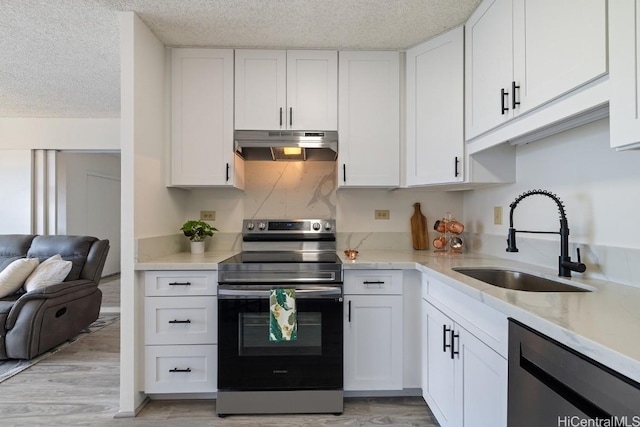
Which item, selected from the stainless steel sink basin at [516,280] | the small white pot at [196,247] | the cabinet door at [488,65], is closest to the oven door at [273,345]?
the small white pot at [196,247]

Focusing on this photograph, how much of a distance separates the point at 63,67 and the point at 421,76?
2.79 metres

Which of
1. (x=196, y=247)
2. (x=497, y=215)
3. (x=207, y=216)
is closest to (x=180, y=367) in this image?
(x=196, y=247)

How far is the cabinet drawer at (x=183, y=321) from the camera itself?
6.41 feet

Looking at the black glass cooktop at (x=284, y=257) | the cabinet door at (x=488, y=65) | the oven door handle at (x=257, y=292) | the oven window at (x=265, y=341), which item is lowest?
the oven window at (x=265, y=341)

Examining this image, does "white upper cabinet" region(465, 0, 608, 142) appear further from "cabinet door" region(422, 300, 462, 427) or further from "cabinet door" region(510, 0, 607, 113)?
"cabinet door" region(422, 300, 462, 427)

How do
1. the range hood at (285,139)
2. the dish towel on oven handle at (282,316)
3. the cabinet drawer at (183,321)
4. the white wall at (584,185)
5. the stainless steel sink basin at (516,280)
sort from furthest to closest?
the range hood at (285,139), the cabinet drawer at (183,321), the dish towel on oven handle at (282,316), the stainless steel sink basin at (516,280), the white wall at (584,185)

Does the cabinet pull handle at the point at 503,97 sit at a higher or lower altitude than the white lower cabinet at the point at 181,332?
higher

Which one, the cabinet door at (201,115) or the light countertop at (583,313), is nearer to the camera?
the light countertop at (583,313)

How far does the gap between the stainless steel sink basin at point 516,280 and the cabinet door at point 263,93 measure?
5.05 feet

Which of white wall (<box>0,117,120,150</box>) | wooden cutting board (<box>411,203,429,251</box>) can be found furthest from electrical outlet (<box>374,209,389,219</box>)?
white wall (<box>0,117,120,150</box>)

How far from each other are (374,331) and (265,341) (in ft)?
2.13

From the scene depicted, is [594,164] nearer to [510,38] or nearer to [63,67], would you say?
[510,38]

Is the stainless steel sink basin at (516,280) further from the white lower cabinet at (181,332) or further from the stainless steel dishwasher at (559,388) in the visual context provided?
the white lower cabinet at (181,332)

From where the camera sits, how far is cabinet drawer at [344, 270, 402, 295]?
2.00 metres
